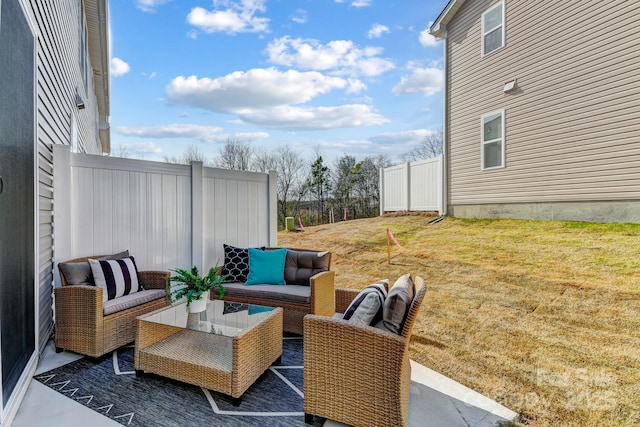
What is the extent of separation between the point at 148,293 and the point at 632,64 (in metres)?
7.54

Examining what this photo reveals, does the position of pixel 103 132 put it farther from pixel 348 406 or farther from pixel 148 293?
pixel 348 406

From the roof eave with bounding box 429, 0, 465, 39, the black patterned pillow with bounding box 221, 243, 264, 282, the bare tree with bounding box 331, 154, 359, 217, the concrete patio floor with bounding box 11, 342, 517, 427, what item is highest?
the roof eave with bounding box 429, 0, 465, 39

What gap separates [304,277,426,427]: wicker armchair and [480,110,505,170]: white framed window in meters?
6.21

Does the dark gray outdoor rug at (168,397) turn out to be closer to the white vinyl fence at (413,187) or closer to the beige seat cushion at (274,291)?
the beige seat cushion at (274,291)

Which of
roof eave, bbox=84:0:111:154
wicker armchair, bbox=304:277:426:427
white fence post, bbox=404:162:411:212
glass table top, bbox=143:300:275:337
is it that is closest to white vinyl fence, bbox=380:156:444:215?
white fence post, bbox=404:162:411:212

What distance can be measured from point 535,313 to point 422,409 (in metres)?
2.25

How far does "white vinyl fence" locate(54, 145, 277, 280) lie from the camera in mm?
3592

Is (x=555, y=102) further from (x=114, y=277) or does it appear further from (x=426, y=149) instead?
(x=426, y=149)

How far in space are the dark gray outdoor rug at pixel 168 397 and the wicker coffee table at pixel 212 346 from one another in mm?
98

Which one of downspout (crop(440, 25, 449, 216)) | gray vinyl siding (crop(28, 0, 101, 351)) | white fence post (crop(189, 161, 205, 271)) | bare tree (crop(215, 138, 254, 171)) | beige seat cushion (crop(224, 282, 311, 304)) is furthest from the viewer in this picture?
bare tree (crop(215, 138, 254, 171))

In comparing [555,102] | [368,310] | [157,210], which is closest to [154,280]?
[157,210]

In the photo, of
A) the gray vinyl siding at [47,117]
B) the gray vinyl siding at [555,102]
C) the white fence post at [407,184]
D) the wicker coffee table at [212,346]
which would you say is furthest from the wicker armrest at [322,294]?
the white fence post at [407,184]

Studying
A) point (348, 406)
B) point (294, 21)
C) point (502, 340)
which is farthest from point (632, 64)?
point (348, 406)

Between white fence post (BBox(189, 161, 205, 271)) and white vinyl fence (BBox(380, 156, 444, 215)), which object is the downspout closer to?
white vinyl fence (BBox(380, 156, 444, 215))
